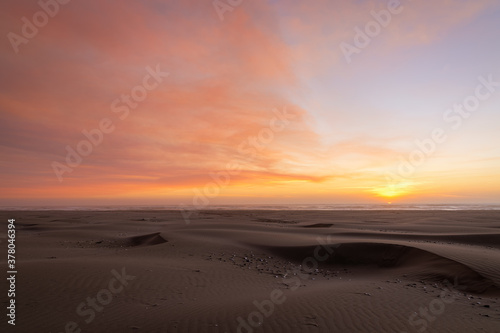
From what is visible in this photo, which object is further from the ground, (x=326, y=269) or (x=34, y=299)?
(x=34, y=299)

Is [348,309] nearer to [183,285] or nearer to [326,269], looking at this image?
Result: [183,285]

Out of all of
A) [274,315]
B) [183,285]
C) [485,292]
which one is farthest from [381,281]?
[183,285]

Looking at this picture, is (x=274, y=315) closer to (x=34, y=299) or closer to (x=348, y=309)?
(x=348, y=309)

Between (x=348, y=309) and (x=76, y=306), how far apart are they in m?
6.53

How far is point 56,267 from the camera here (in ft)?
32.6

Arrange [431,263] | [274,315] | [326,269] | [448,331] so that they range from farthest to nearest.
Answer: [326,269]
[431,263]
[274,315]
[448,331]

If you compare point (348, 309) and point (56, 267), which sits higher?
point (56, 267)

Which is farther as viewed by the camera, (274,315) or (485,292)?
(485,292)

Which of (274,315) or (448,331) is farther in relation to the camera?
(274,315)

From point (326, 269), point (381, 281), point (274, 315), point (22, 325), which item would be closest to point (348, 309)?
point (274, 315)

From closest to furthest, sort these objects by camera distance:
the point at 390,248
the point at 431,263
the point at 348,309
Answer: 1. the point at 348,309
2. the point at 431,263
3. the point at 390,248

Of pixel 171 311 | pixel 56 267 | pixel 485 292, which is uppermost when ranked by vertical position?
pixel 56 267

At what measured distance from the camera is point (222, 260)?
1327 centimetres

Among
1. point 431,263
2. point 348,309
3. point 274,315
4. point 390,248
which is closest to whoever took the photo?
point 274,315
